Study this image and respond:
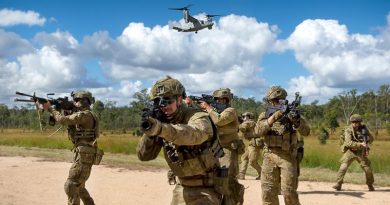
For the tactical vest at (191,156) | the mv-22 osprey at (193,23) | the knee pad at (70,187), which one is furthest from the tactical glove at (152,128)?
the mv-22 osprey at (193,23)

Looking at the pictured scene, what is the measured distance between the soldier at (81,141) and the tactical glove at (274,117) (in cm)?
287

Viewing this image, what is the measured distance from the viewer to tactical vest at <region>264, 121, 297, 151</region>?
7.46m

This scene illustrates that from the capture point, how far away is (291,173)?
7262 mm

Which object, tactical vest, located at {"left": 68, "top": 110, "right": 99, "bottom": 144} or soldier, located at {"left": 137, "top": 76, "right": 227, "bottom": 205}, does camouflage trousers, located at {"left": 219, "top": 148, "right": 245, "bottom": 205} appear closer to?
soldier, located at {"left": 137, "top": 76, "right": 227, "bottom": 205}

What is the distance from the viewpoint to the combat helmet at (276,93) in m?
7.51

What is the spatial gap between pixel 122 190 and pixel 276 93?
5.30m

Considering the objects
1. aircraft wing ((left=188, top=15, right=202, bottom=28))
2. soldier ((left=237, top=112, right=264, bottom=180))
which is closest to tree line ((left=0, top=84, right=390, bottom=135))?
aircraft wing ((left=188, top=15, right=202, bottom=28))

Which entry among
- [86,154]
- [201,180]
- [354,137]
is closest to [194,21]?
[354,137]

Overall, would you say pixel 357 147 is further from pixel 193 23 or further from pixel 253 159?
pixel 193 23

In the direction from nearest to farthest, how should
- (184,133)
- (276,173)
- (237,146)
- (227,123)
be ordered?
(184,133) < (276,173) < (227,123) < (237,146)

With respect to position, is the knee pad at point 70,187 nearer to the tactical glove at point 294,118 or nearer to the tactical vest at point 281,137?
the tactical vest at point 281,137

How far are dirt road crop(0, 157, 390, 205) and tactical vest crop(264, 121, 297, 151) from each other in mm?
2554

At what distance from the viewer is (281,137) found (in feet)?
24.6

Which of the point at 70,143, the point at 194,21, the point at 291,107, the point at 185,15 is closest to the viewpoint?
the point at 291,107
